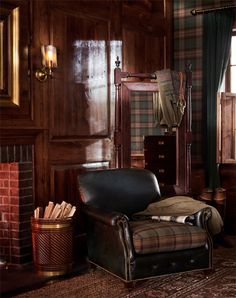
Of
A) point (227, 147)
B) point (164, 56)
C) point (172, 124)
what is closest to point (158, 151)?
point (172, 124)

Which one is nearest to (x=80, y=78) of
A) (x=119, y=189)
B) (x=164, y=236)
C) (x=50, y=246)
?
(x=119, y=189)

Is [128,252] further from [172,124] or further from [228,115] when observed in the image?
[228,115]

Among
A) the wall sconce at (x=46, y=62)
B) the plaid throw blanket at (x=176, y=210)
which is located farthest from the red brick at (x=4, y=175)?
the plaid throw blanket at (x=176, y=210)

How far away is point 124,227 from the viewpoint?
4.04m

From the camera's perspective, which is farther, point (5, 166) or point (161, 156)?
point (161, 156)

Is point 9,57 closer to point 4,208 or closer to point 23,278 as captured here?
point 4,208

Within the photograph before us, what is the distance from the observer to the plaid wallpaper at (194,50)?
6.41m

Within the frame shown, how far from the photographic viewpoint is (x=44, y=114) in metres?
4.91

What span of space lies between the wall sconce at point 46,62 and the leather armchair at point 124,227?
1.00 m

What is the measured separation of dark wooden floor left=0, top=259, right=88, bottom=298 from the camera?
405 cm

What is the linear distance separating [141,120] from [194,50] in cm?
125

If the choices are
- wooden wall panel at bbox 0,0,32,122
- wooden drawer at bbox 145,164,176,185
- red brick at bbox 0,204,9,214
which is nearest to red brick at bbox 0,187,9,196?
red brick at bbox 0,204,9,214

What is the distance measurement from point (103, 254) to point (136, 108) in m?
1.96

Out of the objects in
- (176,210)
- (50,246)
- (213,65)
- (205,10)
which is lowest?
(50,246)
